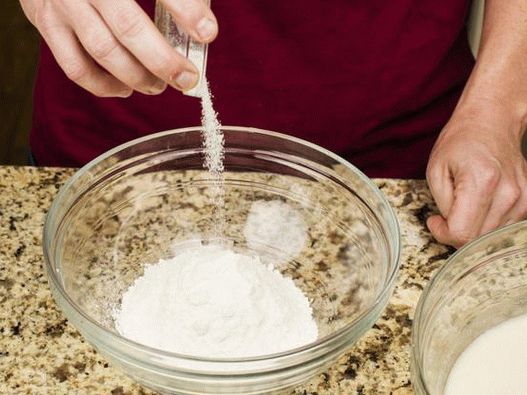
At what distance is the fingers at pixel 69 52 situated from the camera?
3.18ft

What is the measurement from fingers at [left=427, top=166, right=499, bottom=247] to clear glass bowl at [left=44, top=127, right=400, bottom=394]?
13 centimetres

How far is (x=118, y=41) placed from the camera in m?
0.90

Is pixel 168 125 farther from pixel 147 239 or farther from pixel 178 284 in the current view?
pixel 178 284

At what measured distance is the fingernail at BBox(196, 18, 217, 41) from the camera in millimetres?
836

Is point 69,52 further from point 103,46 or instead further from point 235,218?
point 235,218

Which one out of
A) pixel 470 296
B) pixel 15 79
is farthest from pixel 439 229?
pixel 15 79

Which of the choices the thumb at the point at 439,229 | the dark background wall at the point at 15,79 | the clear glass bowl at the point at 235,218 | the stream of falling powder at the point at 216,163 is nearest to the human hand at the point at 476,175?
the thumb at the point at 439,229

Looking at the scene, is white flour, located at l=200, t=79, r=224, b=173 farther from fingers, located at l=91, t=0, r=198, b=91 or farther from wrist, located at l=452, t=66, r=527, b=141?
wrist, located at l=452, t=66, r=527, b=141

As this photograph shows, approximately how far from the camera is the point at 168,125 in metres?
1.40

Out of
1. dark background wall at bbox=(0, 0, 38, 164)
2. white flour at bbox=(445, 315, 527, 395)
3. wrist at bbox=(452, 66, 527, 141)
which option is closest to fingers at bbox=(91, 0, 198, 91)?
white flour at bbox=(445, 315, 527, 395)

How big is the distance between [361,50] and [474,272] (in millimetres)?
518

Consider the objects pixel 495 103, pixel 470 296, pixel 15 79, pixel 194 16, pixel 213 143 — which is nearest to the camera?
pixel 194 16

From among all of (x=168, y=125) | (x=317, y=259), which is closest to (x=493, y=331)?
(x=317, y=259)

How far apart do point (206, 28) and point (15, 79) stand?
219cm
